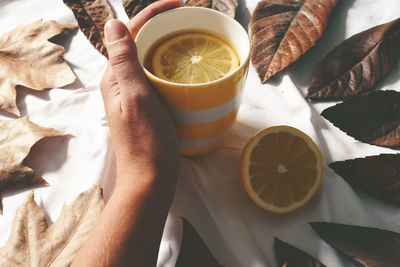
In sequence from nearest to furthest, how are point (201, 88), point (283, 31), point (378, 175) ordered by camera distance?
point (201, 88)
point (378, 175)
point (283, 31)

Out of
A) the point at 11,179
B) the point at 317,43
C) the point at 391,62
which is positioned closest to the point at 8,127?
the point at 11,179

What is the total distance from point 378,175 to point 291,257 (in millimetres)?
208

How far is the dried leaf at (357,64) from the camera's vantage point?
66cm

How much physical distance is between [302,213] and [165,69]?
341 millimetres

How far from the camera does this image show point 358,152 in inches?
24.9

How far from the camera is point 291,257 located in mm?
542

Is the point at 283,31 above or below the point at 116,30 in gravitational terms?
below

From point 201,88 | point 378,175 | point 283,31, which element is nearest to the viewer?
point 201,88

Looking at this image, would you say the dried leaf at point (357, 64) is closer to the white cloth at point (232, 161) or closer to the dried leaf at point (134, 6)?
the white cloth at point (232, 161)

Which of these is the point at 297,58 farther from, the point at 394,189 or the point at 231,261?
the point at 231,261

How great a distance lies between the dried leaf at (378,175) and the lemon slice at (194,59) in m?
0.28

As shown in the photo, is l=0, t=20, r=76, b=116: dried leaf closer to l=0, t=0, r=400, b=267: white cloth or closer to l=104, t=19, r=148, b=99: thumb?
l=0, t=0, r=400, b=267: white cloth

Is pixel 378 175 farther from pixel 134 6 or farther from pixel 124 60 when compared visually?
pixel 134 6

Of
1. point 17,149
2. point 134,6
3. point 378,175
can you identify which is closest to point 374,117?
point 378,175
